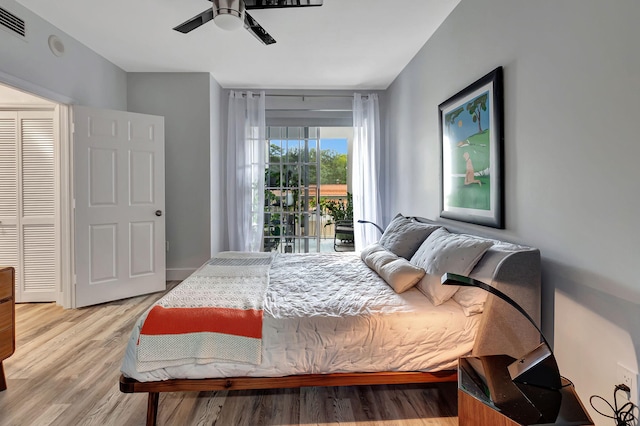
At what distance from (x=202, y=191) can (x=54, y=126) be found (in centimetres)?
161

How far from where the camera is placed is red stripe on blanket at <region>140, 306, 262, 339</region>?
5.79 feet

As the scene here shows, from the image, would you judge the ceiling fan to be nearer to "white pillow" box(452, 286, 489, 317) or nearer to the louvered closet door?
"white pillow" box(452, 286, 489, 317)

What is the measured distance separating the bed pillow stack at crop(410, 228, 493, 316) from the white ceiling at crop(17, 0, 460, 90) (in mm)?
1918

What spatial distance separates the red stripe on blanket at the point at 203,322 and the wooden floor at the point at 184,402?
1.63 feet

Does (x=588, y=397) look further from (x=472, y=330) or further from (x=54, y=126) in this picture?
(x=54, y=126)

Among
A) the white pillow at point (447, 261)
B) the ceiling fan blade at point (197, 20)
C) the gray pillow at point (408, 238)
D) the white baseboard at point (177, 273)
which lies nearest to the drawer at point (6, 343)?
the ceiling fan blade at point (197, 20)

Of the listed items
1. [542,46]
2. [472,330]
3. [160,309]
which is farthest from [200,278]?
[542,46]

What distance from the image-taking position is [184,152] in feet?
14.8

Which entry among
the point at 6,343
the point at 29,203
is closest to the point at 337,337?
the point at 6,343

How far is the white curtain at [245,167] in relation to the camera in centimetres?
491

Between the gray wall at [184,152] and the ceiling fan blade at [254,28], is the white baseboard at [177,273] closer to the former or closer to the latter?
the gray wall at [184,152]

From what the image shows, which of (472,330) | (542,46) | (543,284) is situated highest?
(542,46)

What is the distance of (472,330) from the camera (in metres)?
1.84

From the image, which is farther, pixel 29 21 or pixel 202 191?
pixel 202 191
